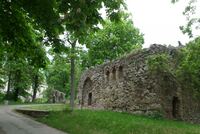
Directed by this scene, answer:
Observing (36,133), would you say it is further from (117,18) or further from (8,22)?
(117,18)

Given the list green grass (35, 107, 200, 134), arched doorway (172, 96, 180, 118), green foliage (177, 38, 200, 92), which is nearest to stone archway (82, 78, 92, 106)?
arched doorway (172, 96, 180, 118)

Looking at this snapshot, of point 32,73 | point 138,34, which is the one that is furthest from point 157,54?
point 32,73

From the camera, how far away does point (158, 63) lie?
878 inches

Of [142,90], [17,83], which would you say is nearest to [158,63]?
[142,90]

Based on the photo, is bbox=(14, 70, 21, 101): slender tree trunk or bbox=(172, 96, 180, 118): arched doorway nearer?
bbox=(172, 96, 180, 118): arched doorway

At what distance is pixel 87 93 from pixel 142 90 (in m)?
11.2

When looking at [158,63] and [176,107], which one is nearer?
[158,63]

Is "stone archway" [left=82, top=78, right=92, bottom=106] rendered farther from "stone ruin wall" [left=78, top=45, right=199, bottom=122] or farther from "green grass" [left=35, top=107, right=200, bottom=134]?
"green grass" [left=35, top=107, right=200, bottom=134]

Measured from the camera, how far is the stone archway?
109 feet

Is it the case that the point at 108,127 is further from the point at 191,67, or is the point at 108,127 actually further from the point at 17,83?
the point at 17,83

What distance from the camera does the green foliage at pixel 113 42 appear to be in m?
49.2

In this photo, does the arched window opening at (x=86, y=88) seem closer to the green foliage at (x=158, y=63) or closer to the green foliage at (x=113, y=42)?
the green foliage at (x=158, y=63)

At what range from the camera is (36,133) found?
13.8m

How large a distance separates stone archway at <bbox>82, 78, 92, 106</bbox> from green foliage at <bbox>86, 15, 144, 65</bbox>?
46.7 ft
